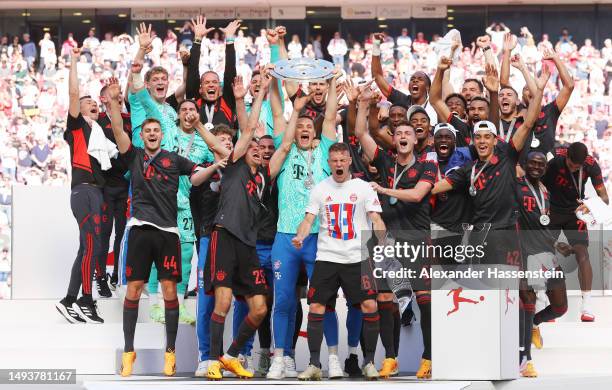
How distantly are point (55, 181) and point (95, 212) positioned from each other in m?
9.05

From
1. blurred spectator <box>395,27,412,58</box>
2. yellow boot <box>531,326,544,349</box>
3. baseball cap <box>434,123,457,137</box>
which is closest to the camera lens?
baseball cap <box>434,123,457,137</box>

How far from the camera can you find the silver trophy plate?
29.8 feet

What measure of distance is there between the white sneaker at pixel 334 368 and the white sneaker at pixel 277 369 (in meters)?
0.35

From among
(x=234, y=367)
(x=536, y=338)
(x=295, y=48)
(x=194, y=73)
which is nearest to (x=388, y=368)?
(x=234, y=367)

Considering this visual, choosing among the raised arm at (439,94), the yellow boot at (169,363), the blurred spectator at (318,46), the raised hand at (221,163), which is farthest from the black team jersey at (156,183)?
the blurred spectator at (318,46)

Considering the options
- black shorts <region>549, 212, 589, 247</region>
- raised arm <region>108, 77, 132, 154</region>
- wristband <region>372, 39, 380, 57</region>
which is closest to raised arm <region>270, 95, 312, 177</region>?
raised arm <region>108, 77, 132, 154</region>

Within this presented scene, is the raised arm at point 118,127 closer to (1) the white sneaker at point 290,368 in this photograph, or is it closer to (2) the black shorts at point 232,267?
(2) the black shorts at point 232,267

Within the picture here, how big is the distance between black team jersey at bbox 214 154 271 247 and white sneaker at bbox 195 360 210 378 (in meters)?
0.96

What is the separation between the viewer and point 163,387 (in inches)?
316

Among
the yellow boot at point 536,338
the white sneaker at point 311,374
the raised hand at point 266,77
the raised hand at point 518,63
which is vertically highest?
the raised hand at point 518,63

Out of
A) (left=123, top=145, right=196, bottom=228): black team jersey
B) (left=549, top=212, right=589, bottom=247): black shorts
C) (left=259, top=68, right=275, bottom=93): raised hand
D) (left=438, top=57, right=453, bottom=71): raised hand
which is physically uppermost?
(left=438, top=57, right=453, bottom=71): raised hand

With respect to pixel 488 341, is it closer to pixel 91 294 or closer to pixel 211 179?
pixel 211 179

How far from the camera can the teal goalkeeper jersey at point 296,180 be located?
8.97 meters

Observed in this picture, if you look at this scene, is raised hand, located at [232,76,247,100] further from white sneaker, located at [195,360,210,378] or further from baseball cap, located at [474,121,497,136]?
white sneaker, located at [195,360,210,378]
